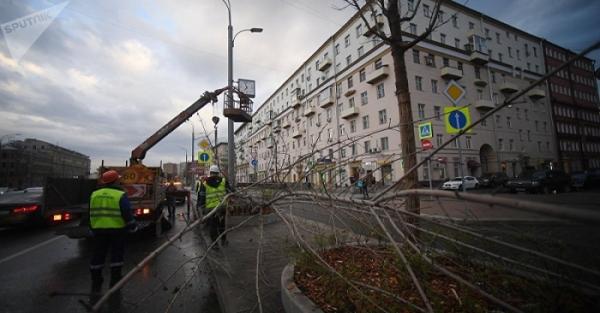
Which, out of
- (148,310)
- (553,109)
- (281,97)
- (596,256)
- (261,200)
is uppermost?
(281,97)

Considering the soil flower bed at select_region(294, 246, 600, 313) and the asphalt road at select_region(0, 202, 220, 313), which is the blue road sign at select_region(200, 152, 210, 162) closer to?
the asphalt road at select_region(0, 202, 220, 313)

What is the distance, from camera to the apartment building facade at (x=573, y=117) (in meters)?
39.0

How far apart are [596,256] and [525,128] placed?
147ft

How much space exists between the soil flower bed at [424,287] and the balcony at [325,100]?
3196 centimetres

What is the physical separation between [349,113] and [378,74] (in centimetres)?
577

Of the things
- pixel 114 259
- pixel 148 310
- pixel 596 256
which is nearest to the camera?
pixel 596 256

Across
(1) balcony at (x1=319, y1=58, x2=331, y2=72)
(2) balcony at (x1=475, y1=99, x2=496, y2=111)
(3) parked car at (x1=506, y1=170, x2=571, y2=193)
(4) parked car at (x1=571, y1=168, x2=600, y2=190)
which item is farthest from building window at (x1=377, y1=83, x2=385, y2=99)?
(4) parked car at (x1=571, y1=168, x2=600, y2=190)

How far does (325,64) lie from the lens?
34969mm

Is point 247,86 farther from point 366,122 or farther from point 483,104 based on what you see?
point 483,104

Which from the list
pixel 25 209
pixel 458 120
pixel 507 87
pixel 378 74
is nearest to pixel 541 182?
pixel 378 74

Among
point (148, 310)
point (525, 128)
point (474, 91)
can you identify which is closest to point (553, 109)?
point (525, 128)

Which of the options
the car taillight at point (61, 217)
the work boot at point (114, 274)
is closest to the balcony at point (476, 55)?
the work boot at point (114, 274)

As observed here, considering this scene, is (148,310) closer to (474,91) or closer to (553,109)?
(474,91)

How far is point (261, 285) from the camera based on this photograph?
356 centimetres
